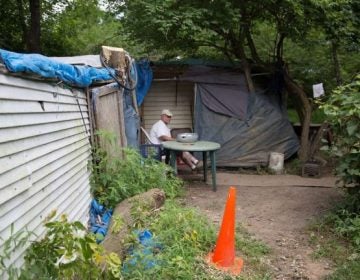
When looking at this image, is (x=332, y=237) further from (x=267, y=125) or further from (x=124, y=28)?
(x=124, y=28)

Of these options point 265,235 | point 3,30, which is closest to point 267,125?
point 265,235

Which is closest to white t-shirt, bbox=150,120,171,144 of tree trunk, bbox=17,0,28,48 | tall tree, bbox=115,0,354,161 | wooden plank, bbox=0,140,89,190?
tall tree, bbox=115,0,354,161

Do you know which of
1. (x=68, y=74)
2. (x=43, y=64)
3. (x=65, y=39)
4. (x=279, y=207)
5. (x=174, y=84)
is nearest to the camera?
(x=43, y=64)

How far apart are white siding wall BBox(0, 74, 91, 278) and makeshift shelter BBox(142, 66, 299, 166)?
4.85 metres

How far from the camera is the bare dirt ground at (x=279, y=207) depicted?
4.40m

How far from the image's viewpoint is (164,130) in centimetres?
832

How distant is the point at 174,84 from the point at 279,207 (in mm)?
5024

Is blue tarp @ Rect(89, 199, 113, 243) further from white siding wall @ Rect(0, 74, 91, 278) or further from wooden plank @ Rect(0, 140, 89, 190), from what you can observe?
wooden plank @ Rect(0, 140, 89, 190)

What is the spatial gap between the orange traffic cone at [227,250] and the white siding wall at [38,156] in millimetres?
1506

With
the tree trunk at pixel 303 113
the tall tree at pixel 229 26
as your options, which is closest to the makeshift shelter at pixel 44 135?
the tall tree at pixel 229 26

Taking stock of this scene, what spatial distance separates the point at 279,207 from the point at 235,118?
140 inches

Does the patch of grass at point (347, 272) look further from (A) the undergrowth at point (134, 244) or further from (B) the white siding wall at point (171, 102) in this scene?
(B) the white siding wall at point (171, 102)

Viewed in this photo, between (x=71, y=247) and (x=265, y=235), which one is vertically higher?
(x=71, y=247)

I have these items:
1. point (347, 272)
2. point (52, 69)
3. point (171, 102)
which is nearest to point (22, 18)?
point (171, 102)
